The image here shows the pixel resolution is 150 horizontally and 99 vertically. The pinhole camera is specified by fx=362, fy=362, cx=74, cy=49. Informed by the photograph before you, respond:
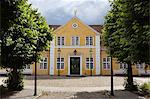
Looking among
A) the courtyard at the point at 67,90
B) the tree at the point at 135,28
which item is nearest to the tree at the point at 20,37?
the courtyard at the point at 67,90

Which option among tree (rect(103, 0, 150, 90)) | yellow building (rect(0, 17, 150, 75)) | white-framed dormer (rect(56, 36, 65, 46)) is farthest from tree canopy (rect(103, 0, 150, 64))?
white-framed dormer (rect(56, 36, 65, 46))

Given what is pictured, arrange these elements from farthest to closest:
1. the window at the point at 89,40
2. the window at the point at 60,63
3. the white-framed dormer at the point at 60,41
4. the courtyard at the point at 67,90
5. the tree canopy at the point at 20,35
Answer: the white-framed dormer at the point at 60,41
the window at the point at 89,40
the window at the point at 60,63
the courtyard at the point at 67,90
the tree canopy at the point at 20,35

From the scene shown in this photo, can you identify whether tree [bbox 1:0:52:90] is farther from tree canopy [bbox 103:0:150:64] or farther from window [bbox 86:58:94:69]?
window [bbox 86:58:94:69]

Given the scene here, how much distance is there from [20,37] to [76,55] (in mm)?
30932

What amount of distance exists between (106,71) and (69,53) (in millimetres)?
5512

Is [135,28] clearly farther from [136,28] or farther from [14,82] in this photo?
[14,82]

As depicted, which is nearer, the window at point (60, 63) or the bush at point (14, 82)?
the bush at point (14, 82)

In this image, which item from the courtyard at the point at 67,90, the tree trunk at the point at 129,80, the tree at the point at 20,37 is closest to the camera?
the tree at the point at 20,37

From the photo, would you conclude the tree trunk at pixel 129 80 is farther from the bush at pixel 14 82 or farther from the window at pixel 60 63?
the window at pixel 60 63

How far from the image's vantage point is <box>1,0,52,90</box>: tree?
13484 millimetres

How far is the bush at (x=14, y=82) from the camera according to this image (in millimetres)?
21141

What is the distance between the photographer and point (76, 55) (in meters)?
48.6

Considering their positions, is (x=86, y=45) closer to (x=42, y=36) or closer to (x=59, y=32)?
(x=59, y=32)

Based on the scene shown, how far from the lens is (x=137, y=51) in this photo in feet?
41.2
